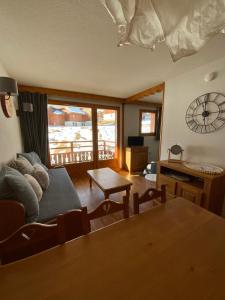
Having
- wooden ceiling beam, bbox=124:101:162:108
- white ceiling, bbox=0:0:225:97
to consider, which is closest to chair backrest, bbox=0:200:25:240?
white ceiling, bbox=0:0:225:97

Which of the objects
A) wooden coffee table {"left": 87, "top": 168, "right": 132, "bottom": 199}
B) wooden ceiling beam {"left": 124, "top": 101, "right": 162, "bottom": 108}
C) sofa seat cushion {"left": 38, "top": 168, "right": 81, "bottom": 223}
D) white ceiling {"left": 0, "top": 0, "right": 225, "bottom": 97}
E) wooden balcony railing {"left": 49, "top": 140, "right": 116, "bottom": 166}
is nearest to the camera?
white ceiling {"left": 0, "top": 0, "right": 225, "bottom": 97}

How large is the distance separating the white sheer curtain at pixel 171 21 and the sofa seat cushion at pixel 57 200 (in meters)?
1.58

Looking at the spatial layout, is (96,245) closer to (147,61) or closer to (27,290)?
(27,290)

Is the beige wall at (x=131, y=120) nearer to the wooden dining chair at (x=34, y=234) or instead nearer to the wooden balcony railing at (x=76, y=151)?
the wooden balcony railing at (x=76, y=151)

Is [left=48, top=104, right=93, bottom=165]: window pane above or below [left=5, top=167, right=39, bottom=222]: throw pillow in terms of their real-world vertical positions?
above

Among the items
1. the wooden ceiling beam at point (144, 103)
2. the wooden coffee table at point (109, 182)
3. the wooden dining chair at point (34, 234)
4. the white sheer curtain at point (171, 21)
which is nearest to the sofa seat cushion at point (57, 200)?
the wooden coffee table at point (109, 182)

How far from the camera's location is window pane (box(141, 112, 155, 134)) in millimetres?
4827

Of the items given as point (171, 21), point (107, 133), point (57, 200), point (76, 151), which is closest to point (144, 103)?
point (107, 133)

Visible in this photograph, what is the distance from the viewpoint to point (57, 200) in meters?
1.71

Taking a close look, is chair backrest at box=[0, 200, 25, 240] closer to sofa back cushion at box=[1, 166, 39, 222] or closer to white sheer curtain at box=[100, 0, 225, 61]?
sofa back cushion at box=[1, 166, 39, 222]

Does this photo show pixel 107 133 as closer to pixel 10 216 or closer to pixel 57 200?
pixel 57 200

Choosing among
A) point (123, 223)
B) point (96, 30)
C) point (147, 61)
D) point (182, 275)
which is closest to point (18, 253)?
point (123, 223)

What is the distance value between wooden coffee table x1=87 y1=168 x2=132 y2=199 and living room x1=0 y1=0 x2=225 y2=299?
3cm

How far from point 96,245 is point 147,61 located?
7.19 ft
